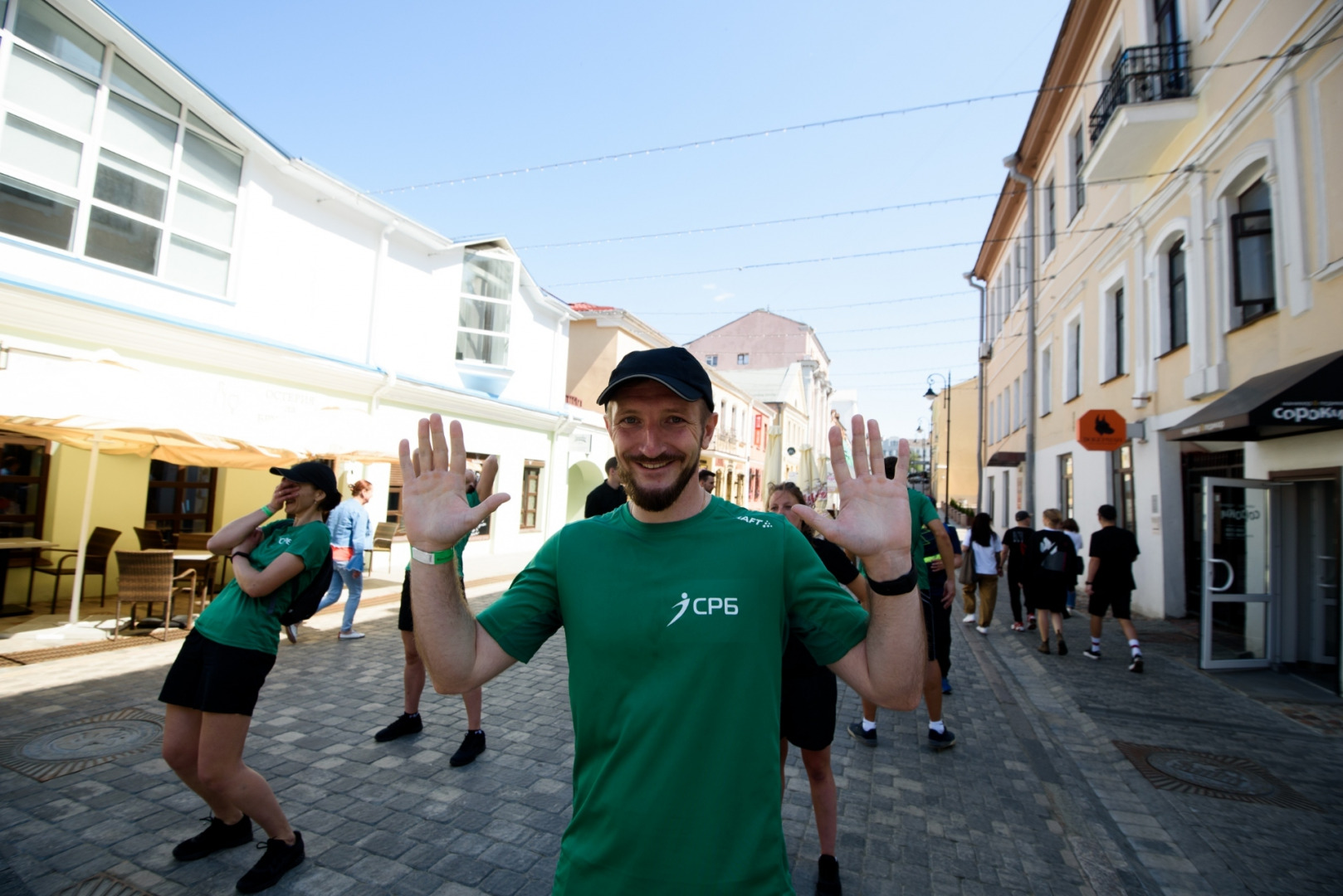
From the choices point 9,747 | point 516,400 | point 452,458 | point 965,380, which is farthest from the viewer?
point 965,380

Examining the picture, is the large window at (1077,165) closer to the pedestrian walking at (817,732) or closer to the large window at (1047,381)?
the large window at (1047,381)

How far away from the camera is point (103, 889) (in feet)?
Answer: 9.59

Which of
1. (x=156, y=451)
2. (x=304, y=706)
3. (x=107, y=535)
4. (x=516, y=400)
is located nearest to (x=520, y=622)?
(x=304, y=706)

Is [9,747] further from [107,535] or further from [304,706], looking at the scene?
[107,535]

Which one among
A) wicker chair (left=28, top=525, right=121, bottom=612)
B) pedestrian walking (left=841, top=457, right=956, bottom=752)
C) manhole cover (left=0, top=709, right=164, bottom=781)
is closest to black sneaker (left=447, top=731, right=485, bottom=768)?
manhole cover (left=0, top=709, right=164, bottom=781)

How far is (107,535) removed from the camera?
912cm

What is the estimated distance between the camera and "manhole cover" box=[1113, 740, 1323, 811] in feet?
13.6

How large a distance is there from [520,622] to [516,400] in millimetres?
15642

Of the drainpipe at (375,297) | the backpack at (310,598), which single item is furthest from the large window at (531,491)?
the backpack at (310,598)

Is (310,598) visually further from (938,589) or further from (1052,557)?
(1052,557)

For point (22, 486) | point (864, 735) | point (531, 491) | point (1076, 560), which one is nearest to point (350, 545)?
point (22, 486)

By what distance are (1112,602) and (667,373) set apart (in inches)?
313

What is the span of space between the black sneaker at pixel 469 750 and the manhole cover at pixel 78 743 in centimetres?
223

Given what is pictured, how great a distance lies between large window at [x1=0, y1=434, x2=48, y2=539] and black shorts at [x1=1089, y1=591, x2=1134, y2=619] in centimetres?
1391
